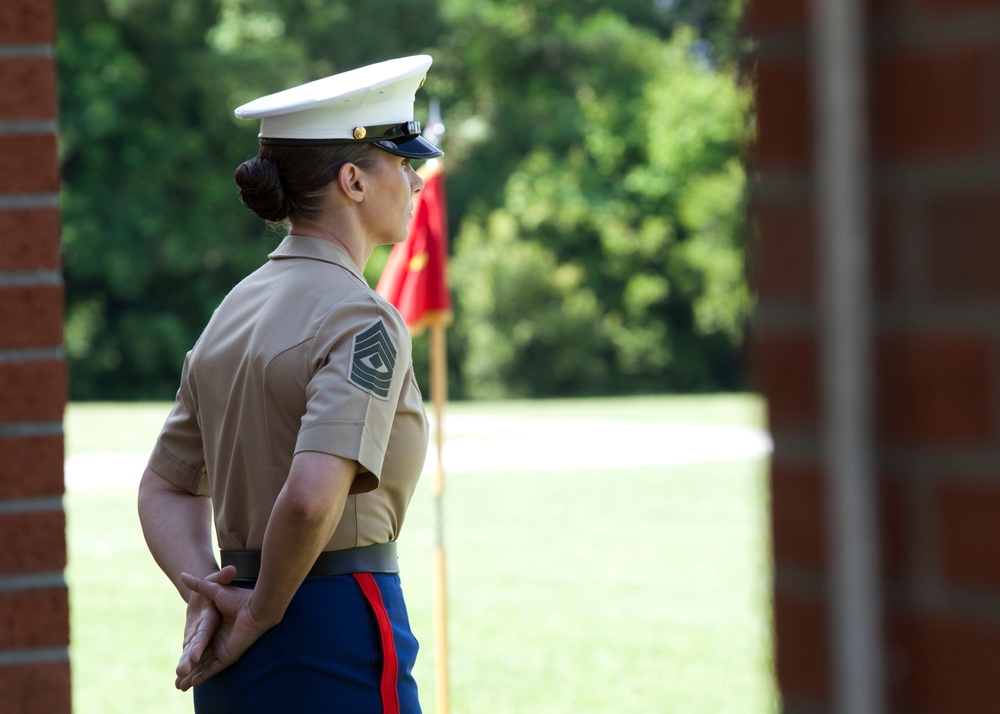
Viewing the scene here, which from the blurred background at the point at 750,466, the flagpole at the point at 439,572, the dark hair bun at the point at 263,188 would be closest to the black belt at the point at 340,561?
the blurred background at the point at 750,466

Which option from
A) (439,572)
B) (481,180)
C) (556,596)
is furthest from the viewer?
(481,180)

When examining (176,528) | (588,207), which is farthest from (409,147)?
(588,207)

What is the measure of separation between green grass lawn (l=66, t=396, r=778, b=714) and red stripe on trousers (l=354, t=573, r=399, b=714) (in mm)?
880

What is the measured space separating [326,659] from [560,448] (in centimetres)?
1510

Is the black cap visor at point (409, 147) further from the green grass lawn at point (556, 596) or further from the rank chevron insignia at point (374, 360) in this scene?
the green grass lawn at point (556, 596)

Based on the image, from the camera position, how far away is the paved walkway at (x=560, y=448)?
14.5m

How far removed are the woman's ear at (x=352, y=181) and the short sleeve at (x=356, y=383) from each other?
252 mm

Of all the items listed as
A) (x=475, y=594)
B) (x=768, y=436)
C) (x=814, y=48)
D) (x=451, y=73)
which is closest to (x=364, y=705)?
(x=768, y=436)

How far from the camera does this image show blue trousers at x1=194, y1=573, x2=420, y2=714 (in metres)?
1.89

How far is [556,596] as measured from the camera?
8.21 metres

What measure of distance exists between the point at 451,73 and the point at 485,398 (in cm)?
1013

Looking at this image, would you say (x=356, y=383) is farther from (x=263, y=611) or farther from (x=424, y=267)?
(x=424, y=267)

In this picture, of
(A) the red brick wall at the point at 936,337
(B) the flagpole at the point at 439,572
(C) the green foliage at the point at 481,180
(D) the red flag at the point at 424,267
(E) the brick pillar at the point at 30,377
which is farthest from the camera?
(C) the green foliage at the point at 481,180

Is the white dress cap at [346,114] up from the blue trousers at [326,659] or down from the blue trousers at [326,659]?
up
